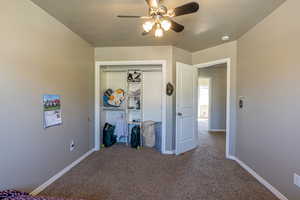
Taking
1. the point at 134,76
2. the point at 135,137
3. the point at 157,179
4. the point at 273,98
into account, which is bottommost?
the point at 157,179

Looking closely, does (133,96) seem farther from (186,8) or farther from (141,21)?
(186,8)

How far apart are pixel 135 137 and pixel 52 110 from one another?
2087 millimetres

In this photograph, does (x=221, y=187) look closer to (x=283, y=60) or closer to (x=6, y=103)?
(x=283, y=60)

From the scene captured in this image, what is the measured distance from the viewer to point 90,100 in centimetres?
358

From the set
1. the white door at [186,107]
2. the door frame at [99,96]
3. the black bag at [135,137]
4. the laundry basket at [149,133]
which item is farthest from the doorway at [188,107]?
the black bag at [135,137]

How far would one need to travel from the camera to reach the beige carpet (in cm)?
212

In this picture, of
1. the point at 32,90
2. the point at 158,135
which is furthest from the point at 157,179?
the point at 32,90

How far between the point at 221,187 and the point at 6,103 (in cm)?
298

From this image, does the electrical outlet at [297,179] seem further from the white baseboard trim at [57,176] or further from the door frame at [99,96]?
the white baseboard trim at [57,176]

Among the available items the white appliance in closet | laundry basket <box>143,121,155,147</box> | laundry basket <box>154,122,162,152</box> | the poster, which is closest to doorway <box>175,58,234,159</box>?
laundry basket <box>154,122,162,152</box>

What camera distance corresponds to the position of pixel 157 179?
99.0 inches

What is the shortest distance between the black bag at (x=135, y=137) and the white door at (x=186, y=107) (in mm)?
1016

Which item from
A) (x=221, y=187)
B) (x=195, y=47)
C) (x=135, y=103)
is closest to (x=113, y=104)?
(x=135, y=103)

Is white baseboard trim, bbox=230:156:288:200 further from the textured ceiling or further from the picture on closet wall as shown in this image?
the picture on closet wall
